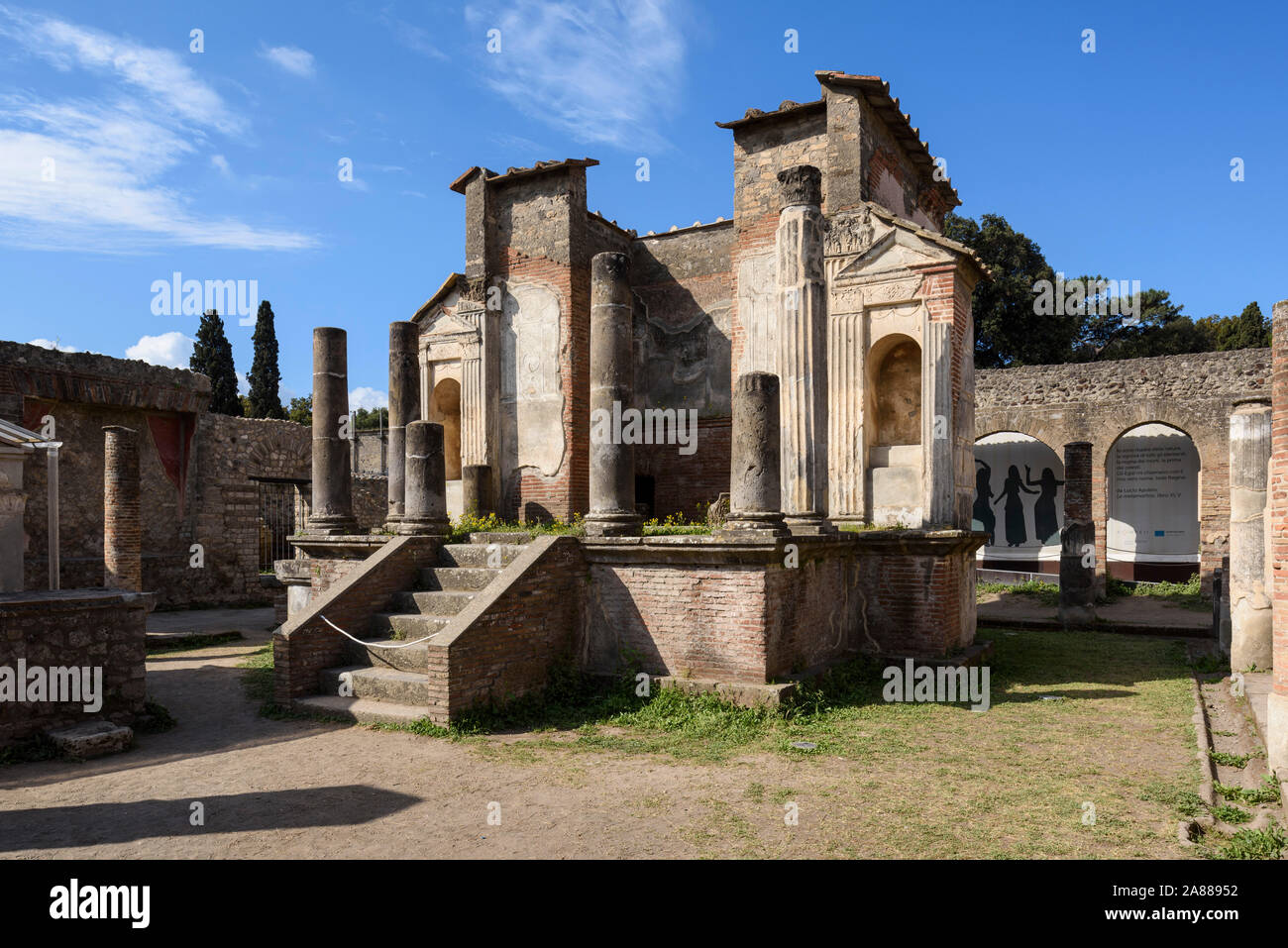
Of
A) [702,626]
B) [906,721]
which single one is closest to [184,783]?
[702,626]

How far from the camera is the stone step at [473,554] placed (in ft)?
31.6

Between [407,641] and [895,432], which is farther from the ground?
[895,432]

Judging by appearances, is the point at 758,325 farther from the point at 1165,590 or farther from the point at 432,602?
the point at 1165,590

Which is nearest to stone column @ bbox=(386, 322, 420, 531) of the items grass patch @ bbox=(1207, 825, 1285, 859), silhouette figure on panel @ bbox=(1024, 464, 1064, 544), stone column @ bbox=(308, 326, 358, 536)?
stone column @ bbox=(308, 326, 358, 536)

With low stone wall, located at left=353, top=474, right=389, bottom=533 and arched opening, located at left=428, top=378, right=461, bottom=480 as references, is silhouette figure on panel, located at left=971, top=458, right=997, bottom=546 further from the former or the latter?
low stone wall, located at left=353, top=474, right=389, bottom=533

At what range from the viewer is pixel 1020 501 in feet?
82.4

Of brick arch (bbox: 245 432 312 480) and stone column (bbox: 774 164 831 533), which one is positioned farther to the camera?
brick arch (bbox: 245 432 312 480)

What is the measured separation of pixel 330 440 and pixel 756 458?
244 inches

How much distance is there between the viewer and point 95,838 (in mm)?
5059

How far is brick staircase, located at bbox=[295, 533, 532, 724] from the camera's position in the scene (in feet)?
26.0

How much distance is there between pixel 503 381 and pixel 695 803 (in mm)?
9712

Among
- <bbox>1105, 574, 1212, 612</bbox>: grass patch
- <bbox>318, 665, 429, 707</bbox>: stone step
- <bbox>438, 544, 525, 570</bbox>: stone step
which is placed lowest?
<bbox>1105, 574, 1212, 612</bbox>: grass patch

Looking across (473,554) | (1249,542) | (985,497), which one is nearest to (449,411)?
(473,554)

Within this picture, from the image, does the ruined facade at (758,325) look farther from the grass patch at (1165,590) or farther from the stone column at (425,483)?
the grass patch at (1165,590)
